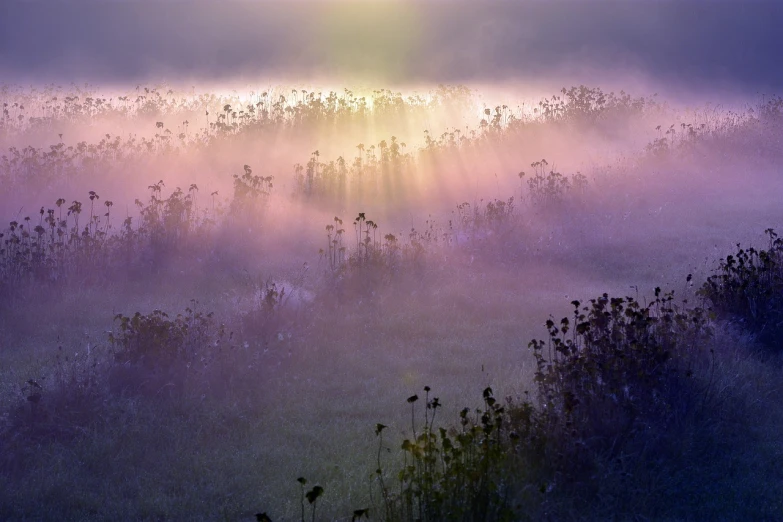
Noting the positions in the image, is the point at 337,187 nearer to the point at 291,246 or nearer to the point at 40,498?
the point at 291,246

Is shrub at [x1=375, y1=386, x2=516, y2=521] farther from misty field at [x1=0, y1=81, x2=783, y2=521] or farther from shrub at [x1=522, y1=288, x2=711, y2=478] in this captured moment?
shrub at [x1=522, y1=288, x2=711, y2=478]

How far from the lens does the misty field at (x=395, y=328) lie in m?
5.32

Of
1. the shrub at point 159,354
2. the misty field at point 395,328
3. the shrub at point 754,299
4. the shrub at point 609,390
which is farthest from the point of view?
the shrub at point 754,299

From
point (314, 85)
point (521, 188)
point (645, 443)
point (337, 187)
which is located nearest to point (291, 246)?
point (337, 187)

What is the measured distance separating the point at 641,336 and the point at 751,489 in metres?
1.61

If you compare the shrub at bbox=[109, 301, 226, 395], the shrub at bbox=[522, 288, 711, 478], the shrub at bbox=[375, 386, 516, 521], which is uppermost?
the shrub at bbox=[109, 301, 226, 395]

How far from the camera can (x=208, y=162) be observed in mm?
16625

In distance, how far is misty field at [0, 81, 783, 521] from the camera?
17.4ft

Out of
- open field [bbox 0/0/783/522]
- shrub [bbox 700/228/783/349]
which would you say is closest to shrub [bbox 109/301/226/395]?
open field [bbox 0/0/783/522]

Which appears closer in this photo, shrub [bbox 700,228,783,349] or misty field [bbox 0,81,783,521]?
misty field [bbox 0,81,783,521]

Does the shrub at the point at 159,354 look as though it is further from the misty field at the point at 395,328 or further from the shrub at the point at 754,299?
the shrub at the point at 754,299

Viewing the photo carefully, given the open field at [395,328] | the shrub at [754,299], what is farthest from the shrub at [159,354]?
the shrub at [754,299]

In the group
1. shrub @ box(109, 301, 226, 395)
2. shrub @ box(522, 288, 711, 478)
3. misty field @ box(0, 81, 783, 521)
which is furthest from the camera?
shrub @ box(109, 301, 226, 395)

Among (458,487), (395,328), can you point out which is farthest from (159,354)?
(458,487)
